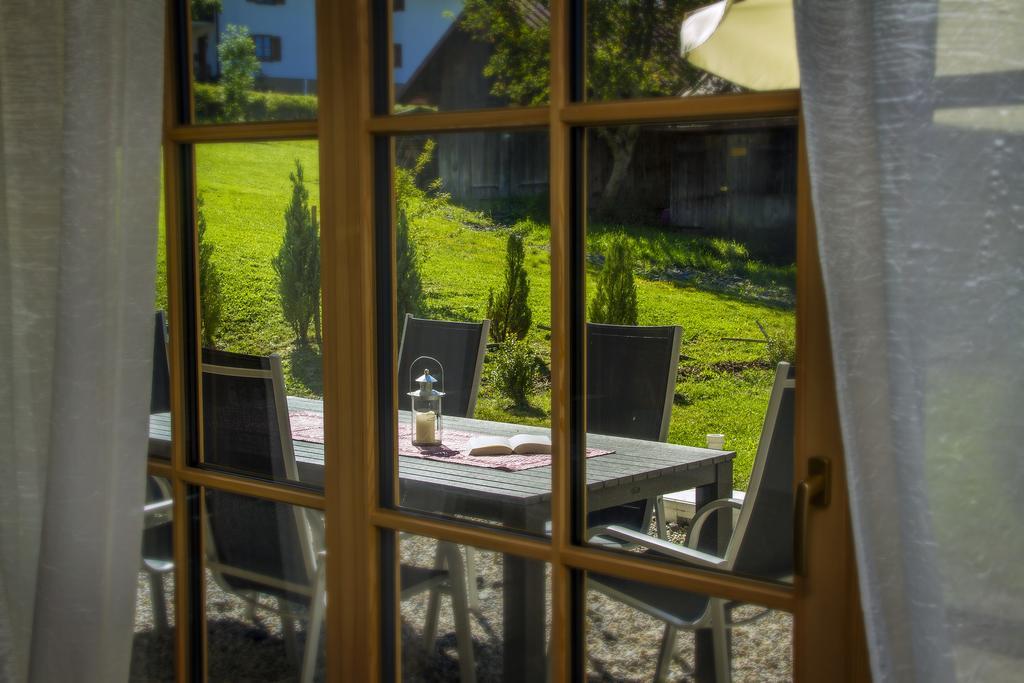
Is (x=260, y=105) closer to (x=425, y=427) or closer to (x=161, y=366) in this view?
(x=161, y=366)

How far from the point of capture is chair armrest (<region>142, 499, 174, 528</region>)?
2236 millimetres

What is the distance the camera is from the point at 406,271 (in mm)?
1835

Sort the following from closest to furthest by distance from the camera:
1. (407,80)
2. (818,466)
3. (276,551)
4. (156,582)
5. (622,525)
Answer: (818,466) → (622,525) → (407,80) → (276,551) → (156,582)

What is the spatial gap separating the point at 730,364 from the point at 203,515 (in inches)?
49.5

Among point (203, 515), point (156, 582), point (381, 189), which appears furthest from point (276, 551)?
point (381, 189)

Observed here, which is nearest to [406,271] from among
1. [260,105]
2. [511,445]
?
[511,445]

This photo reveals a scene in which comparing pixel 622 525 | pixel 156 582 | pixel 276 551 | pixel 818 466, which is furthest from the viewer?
pixel 156 582

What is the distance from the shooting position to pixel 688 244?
4.91 ft

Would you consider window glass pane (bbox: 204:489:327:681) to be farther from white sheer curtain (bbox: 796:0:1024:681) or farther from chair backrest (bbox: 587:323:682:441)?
white sheer curtain (bbox: 796:0:1024:681)

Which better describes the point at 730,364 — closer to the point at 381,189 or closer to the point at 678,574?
the point at 678,574

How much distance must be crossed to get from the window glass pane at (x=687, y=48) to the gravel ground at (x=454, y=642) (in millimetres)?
764

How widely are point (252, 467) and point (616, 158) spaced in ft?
3.39

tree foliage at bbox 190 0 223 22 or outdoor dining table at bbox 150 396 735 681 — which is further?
tree foliage at bbox 190 0 223 22

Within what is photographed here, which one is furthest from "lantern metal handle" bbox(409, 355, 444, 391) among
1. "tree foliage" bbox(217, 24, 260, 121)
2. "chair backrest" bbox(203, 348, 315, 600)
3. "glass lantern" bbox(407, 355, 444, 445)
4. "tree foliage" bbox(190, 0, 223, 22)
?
"tree foliage" bbox(190, 0, 223, 22)
